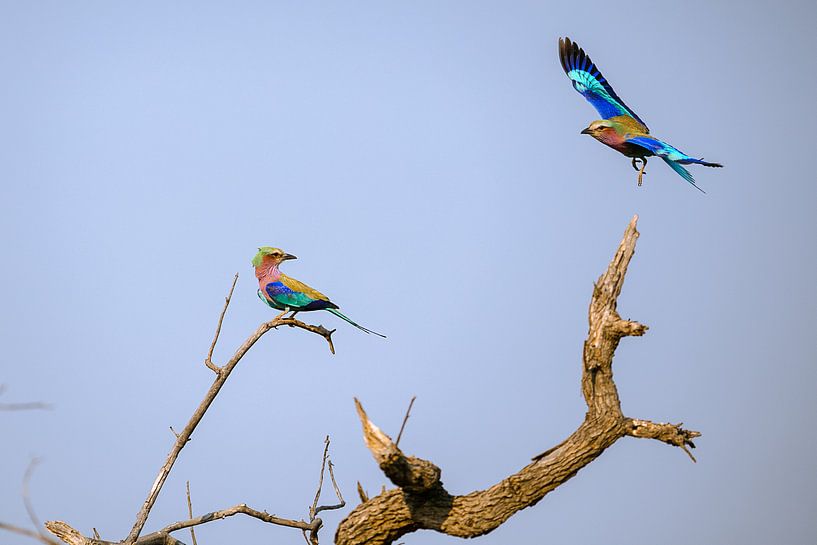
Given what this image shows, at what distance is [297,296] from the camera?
9.17 m

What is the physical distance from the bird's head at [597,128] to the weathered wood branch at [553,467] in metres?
3.59

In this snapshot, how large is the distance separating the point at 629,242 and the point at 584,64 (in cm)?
571

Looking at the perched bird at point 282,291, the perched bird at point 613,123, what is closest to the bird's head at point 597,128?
the perched bird at point 613,123

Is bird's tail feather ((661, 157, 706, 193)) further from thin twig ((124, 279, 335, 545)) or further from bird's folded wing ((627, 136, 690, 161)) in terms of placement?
thin twig ((124, 279, 335, 545))

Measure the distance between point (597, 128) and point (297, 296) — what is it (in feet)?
12.0

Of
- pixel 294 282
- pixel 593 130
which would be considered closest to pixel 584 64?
pixel 593 130

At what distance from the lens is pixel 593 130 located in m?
10.4

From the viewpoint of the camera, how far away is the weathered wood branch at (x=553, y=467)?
6.75 m

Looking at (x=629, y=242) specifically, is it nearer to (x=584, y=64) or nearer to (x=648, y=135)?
(x=648, y=135)

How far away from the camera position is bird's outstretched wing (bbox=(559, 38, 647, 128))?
1097 cm

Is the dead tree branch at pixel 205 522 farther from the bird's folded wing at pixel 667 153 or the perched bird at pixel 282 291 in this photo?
the bird's folded wing at pixel 667 153

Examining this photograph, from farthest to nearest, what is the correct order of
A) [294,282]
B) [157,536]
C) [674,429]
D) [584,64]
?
[584,64], [294,282], [157,536], [674,429]

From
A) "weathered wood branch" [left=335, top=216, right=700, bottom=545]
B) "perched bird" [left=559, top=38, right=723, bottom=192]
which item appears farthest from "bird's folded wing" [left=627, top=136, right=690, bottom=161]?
"weathered wood branch" [left=335, top=216, right=700, bottom=545]

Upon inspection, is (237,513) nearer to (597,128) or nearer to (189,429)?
(189,429)
